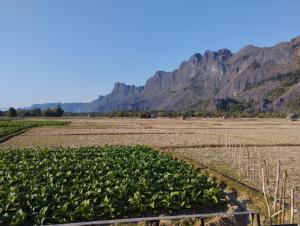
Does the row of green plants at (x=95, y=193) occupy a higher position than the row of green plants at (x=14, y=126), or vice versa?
the row of green plants at (x=14, y=126)

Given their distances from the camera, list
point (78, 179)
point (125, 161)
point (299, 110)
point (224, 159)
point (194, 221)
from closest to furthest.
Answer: point (194, 221) < point (78, 179) < point (125, 161) < point (224, 159) < point (299, 110)

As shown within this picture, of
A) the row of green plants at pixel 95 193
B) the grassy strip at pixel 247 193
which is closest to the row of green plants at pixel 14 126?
the row of green plants at pixel 95 193

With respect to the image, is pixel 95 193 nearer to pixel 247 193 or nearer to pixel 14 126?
pixel 247 193

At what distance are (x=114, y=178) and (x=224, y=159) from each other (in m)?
10.5

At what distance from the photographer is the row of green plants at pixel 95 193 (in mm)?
9859

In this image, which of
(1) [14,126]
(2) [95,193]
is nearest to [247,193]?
(2) [95,193]

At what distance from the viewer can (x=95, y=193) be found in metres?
11.0

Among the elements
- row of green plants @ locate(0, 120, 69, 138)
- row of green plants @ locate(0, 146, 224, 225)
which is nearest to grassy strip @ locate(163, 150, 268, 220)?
row of green plants @ locate(0, 146, 224, 225)

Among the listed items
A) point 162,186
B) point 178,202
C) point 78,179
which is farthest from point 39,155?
point 178,202

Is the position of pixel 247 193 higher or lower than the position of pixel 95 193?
lower

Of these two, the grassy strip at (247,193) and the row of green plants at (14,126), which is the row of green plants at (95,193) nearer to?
the grassy strip at (247,193)

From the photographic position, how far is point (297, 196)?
12.5 m

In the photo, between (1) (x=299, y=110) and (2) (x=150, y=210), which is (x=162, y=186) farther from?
(1) (x=299, y=110)

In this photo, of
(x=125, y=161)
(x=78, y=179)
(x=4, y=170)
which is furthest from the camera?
(x=125, y=161)
